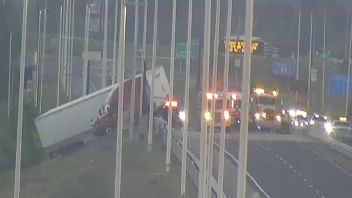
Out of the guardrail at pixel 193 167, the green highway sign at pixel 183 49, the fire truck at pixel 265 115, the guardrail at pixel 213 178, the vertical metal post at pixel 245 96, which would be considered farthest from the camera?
the green highway sign at pixel 183 49

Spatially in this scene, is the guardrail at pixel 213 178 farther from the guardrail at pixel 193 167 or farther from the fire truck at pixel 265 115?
the fire truck at pixel 265 115

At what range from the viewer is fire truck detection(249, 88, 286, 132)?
5919cm

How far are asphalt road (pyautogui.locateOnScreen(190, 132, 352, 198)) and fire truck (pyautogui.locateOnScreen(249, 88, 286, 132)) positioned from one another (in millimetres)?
5573

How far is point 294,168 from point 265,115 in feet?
70.5

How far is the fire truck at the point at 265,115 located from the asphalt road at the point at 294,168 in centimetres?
557

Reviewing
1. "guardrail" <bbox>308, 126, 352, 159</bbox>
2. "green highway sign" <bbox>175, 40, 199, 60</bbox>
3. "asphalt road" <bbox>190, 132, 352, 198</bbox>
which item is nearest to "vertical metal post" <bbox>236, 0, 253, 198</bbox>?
"asphalt road" <bbox>190, 132, 352, 198</bbox>

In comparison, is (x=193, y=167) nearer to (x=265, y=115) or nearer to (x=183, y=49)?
(x=265, y=115)

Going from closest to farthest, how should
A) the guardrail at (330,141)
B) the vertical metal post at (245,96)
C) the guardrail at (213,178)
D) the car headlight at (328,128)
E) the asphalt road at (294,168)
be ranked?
1. the vertical metal post at (245,96)
2. the guardrail at (213,178)
3. the asphalt road at (294,168)
4. the guardrail at (330,141)
5. the car headlight at (328,128)

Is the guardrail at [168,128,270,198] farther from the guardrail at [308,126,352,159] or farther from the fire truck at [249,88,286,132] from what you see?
the fire truck at [249,88,286,132]

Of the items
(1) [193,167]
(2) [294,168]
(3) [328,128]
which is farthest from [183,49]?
(1) [193,167]

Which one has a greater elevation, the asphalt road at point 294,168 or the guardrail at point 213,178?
the guardrail at point 213,178

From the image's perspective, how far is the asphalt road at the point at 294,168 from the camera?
107ft

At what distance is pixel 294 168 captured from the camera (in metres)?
38.5

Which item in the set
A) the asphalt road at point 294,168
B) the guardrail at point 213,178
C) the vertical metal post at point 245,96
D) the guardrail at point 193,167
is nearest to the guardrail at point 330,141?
the asphalt road at point 294,168
